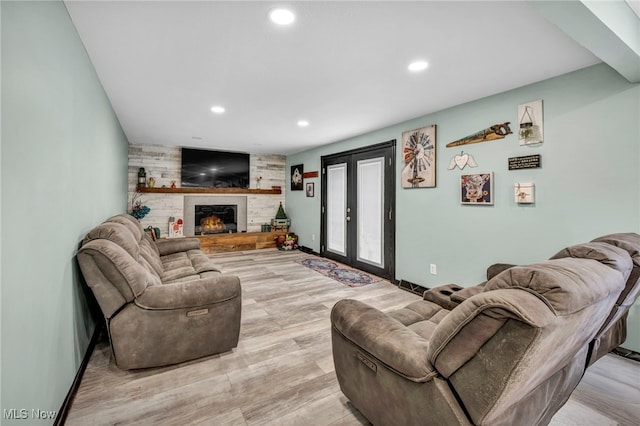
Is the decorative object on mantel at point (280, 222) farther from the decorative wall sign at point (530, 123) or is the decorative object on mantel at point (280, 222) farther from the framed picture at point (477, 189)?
the decorative wall sign at point (530, 123)

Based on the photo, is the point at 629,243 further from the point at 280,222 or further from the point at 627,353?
the point at 280,222

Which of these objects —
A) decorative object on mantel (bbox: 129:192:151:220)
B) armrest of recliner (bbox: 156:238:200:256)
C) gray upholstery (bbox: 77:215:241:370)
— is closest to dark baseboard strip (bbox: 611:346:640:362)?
gray upholstery (bbox: 77:215:241:370)

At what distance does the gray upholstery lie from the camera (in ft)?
6.28

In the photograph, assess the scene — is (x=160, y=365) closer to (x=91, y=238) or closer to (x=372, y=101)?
(x=91, y=238)

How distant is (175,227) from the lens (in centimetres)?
607

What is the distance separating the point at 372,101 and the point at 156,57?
6.95 feet

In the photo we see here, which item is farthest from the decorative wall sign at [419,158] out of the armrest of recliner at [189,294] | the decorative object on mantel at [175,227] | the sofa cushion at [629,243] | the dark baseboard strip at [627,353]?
the decorative object on mantel at [175,227]

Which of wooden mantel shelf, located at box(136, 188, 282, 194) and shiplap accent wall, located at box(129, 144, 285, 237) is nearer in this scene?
shiplap accent wall, located at box(129, 144, 285, 237)

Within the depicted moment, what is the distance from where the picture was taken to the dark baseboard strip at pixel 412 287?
3779mm

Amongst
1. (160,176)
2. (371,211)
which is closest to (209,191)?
(160,176)

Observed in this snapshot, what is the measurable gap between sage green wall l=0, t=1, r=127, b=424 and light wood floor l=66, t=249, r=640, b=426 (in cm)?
26

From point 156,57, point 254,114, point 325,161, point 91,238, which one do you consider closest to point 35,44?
point 156,57

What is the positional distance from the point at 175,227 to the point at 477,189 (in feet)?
18.7

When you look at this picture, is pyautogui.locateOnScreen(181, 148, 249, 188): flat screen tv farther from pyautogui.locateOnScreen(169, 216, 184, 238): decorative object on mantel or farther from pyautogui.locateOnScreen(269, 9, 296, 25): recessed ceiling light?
pyautogui.locateOnScreen(269, 9, 296, 25): recessed ceiling light
